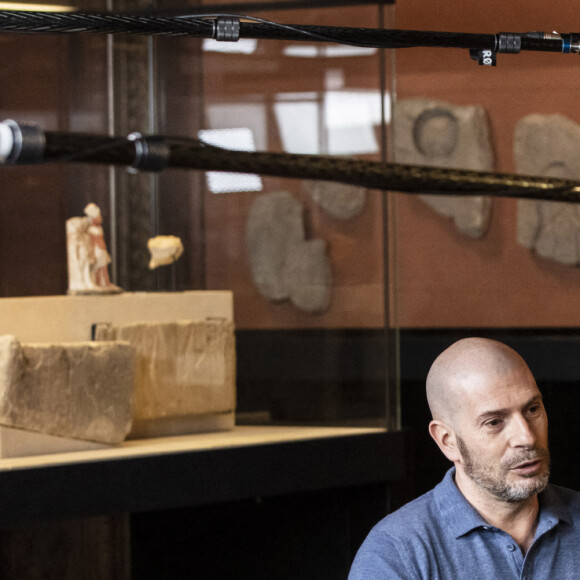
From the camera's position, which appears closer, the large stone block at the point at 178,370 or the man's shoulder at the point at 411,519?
the man's shoulder at the point at 411,519

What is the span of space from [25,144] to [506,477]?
0.99 m

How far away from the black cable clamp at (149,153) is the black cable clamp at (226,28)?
22 centimetres

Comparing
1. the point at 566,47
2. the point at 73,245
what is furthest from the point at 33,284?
the point at 566,47

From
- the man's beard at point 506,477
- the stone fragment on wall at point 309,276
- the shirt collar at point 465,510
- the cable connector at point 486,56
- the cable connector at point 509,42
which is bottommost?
the shirt collar at point 465,510

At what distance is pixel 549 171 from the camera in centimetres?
424

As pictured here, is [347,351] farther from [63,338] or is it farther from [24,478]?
[24,478]

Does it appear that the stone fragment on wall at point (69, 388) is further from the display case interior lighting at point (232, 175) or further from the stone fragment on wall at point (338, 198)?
the stone fragment on wall at point (338, 198)

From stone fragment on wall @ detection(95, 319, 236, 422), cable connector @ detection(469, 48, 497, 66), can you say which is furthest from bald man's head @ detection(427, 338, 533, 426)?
stone fragment on wall @ detection(95, 319, 236, 422)

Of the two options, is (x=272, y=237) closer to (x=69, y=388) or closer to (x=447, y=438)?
(x=69, y=388)

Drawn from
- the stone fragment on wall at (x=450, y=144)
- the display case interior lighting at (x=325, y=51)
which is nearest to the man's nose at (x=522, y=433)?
the display case interior lighting at (x=325, y=51)

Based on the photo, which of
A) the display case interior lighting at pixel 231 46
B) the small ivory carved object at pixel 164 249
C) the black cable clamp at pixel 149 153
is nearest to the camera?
the black cable clamp at pixel 149 153

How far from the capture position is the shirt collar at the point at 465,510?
1.66 meters

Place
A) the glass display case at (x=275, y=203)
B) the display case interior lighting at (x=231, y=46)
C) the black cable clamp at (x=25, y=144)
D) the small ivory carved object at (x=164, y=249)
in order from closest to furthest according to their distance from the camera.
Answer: the black cable clamp at (x=25, y=144)
the small ivory carved object at (x=164, y=249)
the glass display case at (x=275, y=203)
the display case interior lighting at (x=231, y=46)

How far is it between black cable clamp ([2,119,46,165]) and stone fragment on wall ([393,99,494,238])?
319cm
